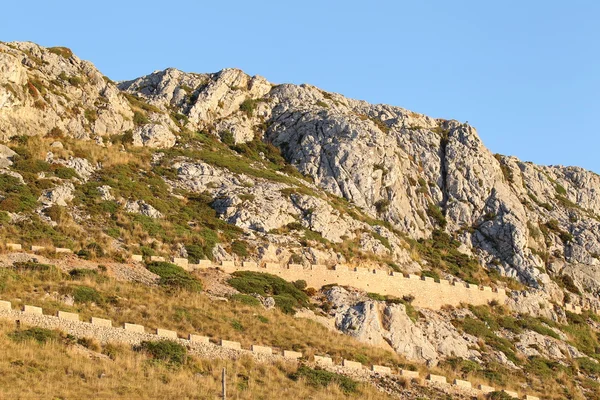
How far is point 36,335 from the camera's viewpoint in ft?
132

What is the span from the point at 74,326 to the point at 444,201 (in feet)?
200

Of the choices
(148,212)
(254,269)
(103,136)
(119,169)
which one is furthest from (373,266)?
(103,136)

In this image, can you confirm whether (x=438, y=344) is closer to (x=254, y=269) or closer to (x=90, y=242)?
(x=254, y=269)

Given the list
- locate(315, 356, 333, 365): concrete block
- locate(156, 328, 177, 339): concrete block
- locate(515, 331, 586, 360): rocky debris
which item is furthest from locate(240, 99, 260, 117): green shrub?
locate(156, 328, 177, 339): concrete block

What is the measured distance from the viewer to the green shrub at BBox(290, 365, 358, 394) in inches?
1748

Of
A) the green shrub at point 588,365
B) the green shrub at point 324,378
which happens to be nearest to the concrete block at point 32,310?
the green shrub at point 324,378

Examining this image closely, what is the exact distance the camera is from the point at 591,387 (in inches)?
2552

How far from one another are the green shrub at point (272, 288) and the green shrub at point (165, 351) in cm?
1775

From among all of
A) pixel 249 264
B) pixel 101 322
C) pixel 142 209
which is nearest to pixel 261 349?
pixel 101 322

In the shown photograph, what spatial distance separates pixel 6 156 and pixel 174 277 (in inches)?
903

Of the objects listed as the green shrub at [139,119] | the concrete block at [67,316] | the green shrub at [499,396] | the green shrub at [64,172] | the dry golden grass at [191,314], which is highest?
the green shrub at [139,119]

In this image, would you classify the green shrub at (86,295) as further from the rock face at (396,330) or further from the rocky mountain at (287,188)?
the rock face at (396,330)

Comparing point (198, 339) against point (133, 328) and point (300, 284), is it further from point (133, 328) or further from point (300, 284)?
point (300, 284)

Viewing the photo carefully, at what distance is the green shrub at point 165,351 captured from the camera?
139ft
